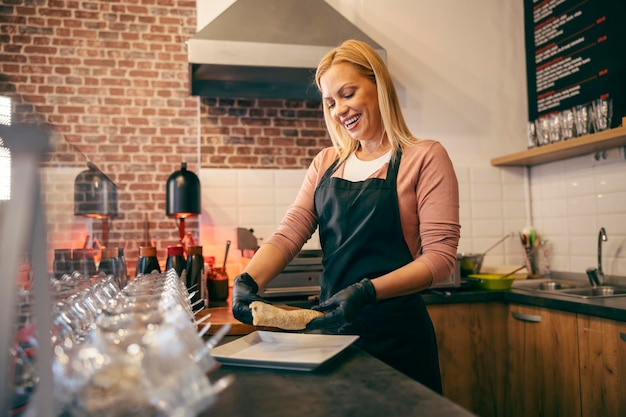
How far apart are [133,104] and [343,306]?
98.4 inches

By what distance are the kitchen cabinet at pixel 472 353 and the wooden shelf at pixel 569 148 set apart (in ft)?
3.05

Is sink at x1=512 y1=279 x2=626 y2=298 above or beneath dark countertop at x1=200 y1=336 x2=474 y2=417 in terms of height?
beneath

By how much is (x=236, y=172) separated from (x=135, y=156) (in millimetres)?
627

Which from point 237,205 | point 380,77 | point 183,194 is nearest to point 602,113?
point 380,77

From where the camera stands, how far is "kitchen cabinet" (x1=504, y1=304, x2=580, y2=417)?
243 centimetres

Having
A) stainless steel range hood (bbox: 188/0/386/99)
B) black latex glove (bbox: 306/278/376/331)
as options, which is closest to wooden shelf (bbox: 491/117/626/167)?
stainless steel range hood (bbox: 188/0/386/99)

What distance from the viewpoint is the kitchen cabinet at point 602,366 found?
2160mm

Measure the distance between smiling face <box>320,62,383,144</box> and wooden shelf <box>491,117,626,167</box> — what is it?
142cm

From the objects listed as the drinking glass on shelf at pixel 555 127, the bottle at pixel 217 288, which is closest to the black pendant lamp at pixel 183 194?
the bottle at pixel 217 288

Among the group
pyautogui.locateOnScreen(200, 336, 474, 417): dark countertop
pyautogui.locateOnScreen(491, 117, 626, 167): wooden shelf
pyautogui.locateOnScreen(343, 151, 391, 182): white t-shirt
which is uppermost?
pyautogui.locateOnScreen(491, 117, 626, 167): wooden shelf

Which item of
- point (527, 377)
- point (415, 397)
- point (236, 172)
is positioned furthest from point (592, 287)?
point (415, 397)

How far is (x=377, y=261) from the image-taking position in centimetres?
183

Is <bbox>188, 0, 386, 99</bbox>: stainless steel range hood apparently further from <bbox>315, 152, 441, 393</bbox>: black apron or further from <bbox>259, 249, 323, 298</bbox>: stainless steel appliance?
<bbox>315, 152, 441, 393</bbox>: black apron

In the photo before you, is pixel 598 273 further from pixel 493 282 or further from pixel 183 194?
pixel 183 194
